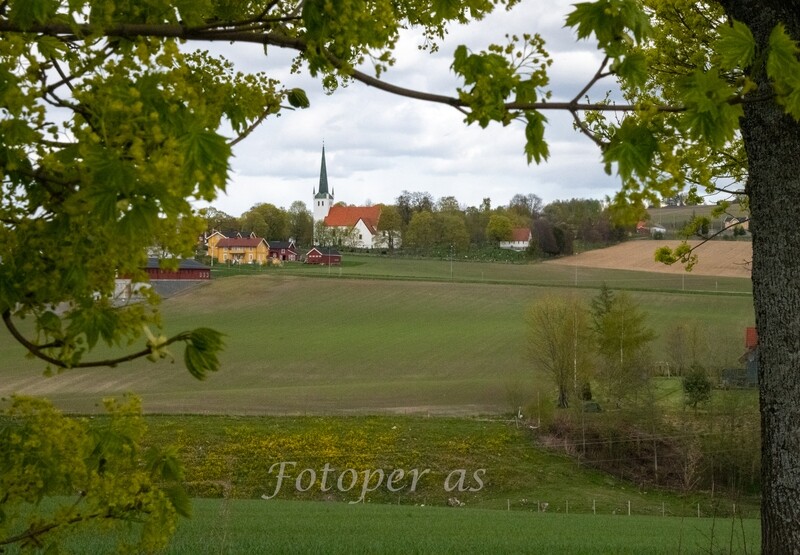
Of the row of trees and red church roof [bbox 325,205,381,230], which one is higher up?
red church roof [bbox 325,205,381,230]

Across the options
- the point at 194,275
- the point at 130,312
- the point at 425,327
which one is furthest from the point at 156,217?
the point at 194,275

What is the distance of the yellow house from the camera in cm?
10512

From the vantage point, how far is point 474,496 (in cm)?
2841

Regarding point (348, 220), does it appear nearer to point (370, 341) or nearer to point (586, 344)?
point (370, 341)

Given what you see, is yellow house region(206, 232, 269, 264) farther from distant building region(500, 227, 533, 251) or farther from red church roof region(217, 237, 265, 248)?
distant building region(500, 227, 533, 251)

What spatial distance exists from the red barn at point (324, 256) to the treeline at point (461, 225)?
1022cm

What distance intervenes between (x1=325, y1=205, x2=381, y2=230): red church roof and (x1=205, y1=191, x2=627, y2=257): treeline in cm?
1410

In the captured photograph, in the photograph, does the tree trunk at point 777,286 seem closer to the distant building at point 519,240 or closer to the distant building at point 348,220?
the distant building at point 519,240

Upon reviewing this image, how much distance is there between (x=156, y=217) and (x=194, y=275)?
258 feet

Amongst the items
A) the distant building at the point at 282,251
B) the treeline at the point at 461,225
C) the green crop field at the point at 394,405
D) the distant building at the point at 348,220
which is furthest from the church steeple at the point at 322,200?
the green crop field at the point at 394,405

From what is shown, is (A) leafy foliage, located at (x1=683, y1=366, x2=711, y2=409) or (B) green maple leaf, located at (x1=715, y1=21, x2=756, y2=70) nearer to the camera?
(B) green maple leaf, located at (x1=715, y1=21, x2=756, y2=70)

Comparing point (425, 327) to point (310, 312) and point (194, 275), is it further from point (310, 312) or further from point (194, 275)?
point (194, 275)

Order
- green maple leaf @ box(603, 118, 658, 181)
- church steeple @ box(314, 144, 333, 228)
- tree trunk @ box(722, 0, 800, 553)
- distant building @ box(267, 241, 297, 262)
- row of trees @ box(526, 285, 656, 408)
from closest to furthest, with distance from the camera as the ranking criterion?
green maple leaf @ box(603, 118, 658, 181) < tree trunk @ box(722, 0, 800, 553) < row of trees @ box(526, 285, 656, 408) < distant building @ box(267, 241, 297, 262) < church steeple @ box(314, 144, 333, 228)

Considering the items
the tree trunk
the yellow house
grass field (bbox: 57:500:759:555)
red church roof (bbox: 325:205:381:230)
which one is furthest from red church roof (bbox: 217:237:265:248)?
the tree trunk
